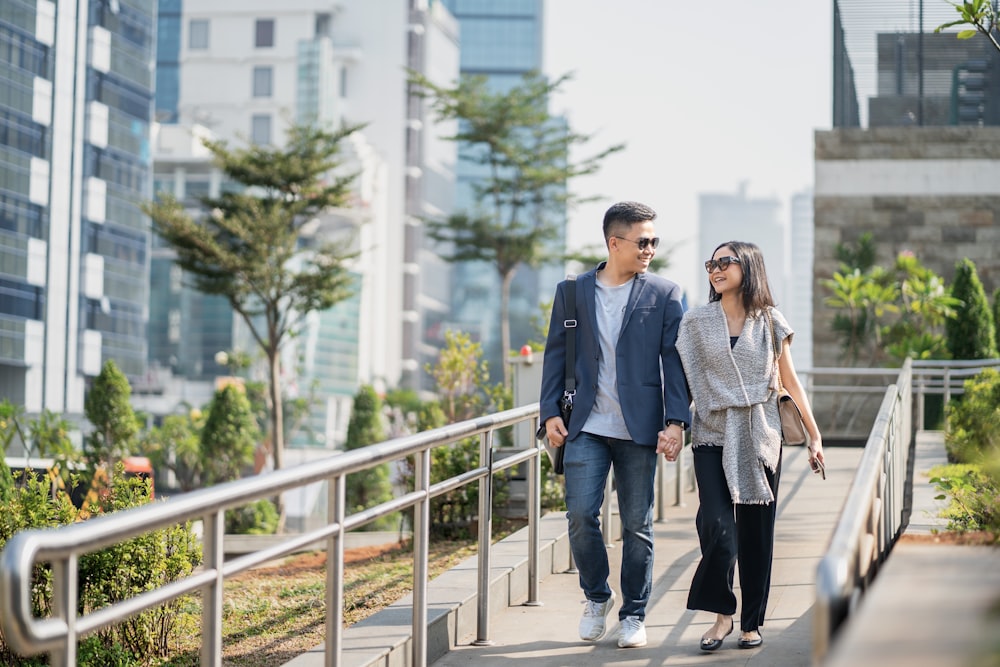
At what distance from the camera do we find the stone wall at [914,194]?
20953 millimetres

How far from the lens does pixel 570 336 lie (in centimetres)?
552

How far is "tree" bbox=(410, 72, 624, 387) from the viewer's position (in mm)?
43656

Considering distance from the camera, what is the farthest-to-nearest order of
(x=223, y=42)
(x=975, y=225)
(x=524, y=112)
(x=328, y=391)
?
(x=223, y=42)
(x=328, y=391)
(x=524, y=112)
(x=975, y=225)

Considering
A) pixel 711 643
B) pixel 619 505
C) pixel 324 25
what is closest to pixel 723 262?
pixel 619 505

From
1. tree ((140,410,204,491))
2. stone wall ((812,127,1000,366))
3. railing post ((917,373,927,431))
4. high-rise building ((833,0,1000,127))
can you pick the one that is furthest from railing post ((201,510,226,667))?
tree ((140,410,204,491))

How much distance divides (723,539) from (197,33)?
11948cm

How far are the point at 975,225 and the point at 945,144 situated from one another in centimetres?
130

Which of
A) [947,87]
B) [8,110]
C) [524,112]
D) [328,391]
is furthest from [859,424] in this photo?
[328,391]

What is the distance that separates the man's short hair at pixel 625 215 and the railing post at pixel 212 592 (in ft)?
8.07

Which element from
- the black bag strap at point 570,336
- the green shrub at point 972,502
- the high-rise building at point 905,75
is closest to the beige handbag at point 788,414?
the green shrub at point 972,502

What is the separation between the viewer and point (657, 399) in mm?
5414

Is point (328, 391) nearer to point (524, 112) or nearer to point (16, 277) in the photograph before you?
point (16, 277)

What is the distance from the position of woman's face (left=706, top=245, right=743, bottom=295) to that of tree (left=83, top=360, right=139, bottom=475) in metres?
23.9

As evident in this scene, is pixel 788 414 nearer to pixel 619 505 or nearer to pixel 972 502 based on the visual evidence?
pixel 619 505
